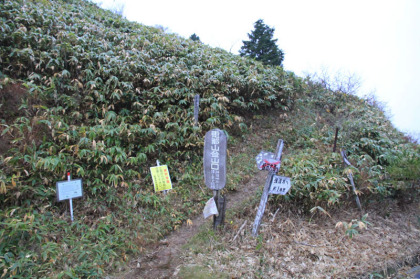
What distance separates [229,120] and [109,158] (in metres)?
4.51

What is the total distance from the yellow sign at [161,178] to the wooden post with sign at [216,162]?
1.76 m

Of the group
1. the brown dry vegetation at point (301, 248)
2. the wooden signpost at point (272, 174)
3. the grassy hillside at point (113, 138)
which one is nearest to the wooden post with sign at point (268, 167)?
the wooden signpost at point (272, 174)

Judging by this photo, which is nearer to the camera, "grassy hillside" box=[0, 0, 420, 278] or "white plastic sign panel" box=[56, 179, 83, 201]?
"grassy hillside" box=[0, 0, 420, 278]

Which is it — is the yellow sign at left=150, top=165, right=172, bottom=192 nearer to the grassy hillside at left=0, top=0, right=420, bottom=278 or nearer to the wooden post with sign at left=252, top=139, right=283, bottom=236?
the grassy hillside at left=0, top=0, right=420, bottom=278

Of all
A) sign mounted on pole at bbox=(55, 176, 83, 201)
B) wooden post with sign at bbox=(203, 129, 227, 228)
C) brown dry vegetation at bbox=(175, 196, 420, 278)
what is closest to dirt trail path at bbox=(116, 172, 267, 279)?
brown dry vegetation at bbox=(175, 196, 420, 278)

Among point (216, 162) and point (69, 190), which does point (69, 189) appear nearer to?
point (69, 190)

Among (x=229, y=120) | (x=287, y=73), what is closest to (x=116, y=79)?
(x=229, y=120)

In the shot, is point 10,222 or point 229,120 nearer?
point 10,222

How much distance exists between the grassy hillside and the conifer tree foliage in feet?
30.7

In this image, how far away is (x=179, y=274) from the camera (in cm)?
394

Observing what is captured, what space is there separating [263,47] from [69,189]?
1866 centimetres

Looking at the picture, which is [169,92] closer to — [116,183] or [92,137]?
[92,137]

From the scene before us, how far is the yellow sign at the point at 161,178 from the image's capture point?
6047mm

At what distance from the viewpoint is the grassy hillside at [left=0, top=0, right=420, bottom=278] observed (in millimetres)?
4441
